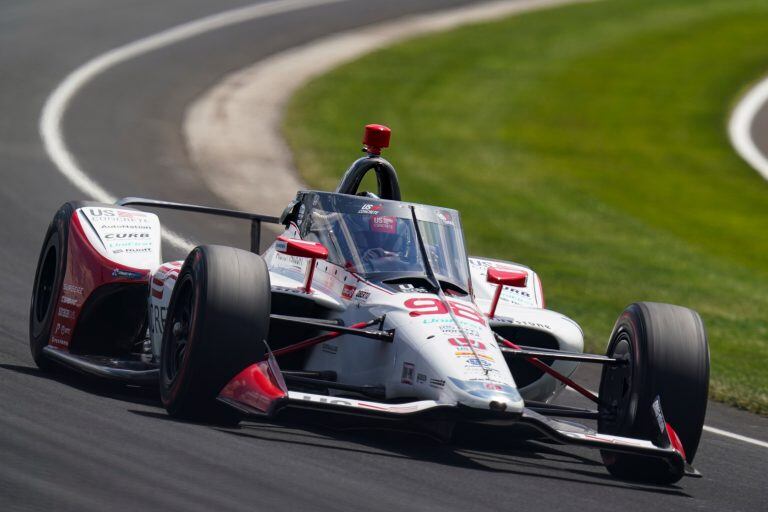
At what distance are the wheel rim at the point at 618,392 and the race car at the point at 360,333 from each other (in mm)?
16

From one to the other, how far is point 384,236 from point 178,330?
1.46 m

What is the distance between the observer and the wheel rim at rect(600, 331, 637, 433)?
881 cm

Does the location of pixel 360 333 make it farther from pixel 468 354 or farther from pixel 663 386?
pixel 663 386

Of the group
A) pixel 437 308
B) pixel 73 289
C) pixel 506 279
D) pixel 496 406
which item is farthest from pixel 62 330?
pixel 496 406

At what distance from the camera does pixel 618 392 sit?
9.17 meters

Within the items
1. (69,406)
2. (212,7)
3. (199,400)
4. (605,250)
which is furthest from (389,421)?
(212,7)

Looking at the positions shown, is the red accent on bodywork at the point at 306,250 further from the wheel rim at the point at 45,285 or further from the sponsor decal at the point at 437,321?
the wheel rim at the point at 45,285

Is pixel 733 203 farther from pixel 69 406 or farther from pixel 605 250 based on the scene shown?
pixel 69 406

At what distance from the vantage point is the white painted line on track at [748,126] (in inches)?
1005

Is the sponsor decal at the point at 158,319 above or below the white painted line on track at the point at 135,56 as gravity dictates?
below

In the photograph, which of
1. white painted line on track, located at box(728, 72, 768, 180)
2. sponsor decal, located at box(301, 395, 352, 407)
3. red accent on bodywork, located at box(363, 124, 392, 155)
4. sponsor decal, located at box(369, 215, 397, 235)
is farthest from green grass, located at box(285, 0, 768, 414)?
sponsor decal, located at box(301, 395, 352, 407)

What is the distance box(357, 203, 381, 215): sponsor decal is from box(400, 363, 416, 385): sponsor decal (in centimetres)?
142

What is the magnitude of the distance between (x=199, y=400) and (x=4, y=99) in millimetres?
14742

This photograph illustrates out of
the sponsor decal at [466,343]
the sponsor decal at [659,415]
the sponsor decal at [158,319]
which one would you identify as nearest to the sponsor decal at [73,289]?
the sponsor decal at [158,319]
